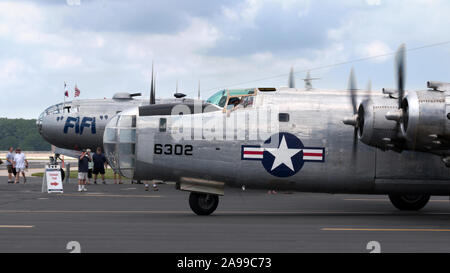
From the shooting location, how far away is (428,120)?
1453 cm

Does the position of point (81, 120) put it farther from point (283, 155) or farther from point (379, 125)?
point (379, 125)

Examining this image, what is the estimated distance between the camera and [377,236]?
13.1 m

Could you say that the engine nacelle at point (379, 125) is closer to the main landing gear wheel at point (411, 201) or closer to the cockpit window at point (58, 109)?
the main landing gear wheel at point (411, 201)

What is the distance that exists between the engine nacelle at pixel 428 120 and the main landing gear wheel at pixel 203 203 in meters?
5.84

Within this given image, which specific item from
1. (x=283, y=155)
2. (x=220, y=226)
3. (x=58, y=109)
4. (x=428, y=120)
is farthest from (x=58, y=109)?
(x=428, y=120)

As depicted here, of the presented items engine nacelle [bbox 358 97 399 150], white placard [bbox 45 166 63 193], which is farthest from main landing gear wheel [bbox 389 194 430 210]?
white placard [bbox 45 166 63 193]

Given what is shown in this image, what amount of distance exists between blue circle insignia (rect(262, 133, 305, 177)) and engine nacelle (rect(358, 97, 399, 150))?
188 centimetres

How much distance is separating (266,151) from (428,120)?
4.42m

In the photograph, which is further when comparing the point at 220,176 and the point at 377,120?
the point at 220,176

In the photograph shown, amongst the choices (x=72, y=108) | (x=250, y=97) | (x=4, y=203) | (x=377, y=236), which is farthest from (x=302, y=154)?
(x=72, y=108)

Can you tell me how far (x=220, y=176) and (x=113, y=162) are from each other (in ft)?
10.3

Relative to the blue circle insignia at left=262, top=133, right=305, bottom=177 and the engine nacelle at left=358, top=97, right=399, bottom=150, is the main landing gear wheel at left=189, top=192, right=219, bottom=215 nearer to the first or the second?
the blue circle insignia at left=262, top=133, right=305, bottom=177

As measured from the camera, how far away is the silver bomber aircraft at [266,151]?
16266 millimetres
